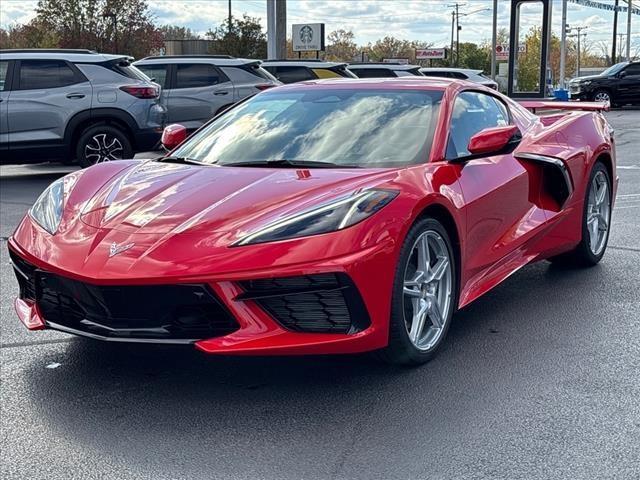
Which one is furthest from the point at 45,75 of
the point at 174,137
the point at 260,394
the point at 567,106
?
the point at 260,394

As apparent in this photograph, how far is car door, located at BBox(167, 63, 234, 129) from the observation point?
1505cm

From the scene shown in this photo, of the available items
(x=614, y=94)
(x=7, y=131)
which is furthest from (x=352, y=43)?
(x=7, y=131)

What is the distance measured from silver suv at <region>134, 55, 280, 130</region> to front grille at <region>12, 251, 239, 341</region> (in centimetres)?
1158

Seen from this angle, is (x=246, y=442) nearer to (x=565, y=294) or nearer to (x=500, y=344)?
(x=500, y=344)

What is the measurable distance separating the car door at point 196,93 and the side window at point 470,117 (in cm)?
1004

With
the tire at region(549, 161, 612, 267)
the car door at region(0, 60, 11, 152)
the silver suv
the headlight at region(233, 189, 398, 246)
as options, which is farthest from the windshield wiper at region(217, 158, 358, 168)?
the silver suv

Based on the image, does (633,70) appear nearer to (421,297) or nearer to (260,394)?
(421,297)

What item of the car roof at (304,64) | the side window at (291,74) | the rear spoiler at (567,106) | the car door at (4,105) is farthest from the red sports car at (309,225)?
the side window at (291,74)

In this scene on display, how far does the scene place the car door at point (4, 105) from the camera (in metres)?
11.8

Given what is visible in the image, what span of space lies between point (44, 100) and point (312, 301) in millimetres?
9424

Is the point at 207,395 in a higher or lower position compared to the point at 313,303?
lower

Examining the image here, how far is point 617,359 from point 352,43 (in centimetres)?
10443

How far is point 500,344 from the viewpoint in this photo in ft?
14.8

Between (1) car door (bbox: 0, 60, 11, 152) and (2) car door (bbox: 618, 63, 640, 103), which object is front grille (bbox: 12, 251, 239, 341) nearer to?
(1) car door (bbox: 0, 60, 11, 152)
